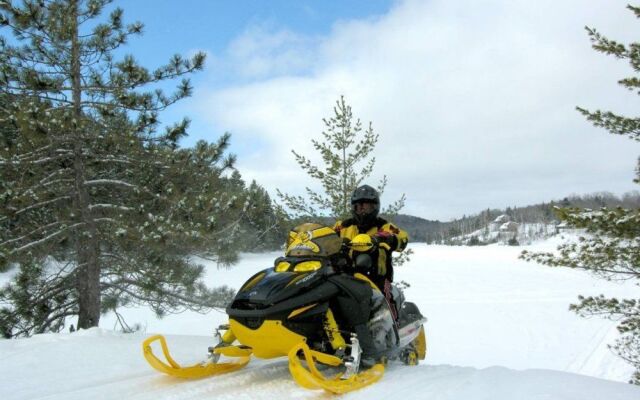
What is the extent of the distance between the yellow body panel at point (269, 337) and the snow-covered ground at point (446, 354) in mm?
284

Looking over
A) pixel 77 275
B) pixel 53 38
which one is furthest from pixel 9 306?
pixel 53 38

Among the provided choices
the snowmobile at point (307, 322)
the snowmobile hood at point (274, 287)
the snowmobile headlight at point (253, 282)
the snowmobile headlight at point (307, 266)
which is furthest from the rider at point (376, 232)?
the snowmobile headlight at point (253, 282)

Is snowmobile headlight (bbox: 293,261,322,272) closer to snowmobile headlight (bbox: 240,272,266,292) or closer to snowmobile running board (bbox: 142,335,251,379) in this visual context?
snowmobile headlight (bbox: 240,272,266,292)

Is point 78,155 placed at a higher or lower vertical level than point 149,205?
higher

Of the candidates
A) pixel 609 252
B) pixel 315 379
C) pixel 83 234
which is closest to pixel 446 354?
pixel 609 252

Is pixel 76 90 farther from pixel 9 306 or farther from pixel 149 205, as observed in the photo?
pixel 9 306

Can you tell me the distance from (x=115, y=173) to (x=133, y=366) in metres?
5.45

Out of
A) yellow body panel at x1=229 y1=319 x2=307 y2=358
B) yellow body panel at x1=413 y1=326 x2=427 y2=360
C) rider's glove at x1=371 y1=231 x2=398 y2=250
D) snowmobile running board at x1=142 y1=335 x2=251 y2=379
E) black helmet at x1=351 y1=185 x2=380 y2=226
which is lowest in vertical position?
yellow body panel at x1=413 y1=326 x2=427 y2=360

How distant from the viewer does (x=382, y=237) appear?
16.6 ft

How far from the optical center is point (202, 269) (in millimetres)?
9844

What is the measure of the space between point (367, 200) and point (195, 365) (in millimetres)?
2378

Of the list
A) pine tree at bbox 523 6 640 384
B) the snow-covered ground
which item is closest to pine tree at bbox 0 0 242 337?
the snow-covered ground

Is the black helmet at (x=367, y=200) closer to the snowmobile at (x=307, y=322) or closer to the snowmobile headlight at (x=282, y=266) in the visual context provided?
the snowmobile at (x=307, y=322)

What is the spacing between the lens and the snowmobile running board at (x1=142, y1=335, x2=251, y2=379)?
4270mm
